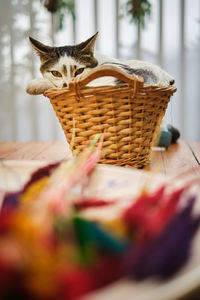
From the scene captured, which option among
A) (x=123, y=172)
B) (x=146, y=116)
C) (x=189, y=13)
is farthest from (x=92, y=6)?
(x=123, y=172)

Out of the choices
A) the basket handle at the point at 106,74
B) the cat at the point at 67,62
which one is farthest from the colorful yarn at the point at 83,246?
the cat at the point at 67,62

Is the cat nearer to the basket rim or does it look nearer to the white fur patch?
the white fur patch

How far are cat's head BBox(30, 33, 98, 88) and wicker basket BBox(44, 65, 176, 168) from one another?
28 cm

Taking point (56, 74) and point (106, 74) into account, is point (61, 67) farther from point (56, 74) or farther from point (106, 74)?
point (106, 74)

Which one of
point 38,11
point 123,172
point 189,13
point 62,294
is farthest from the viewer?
point 38,11

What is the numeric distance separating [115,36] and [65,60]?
1164 millimetres

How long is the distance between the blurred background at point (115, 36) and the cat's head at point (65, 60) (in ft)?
3.31

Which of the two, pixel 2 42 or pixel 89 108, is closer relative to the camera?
pixel 89 108

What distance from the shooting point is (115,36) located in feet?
6.49

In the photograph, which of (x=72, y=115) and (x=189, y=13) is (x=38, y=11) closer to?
(x=189, y=13)

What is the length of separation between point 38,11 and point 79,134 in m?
1.70

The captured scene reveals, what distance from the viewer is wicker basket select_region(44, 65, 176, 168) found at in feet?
2.05

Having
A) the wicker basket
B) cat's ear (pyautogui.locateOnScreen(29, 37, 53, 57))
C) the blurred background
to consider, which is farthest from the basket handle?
the blurred background

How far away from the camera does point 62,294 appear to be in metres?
0.10
